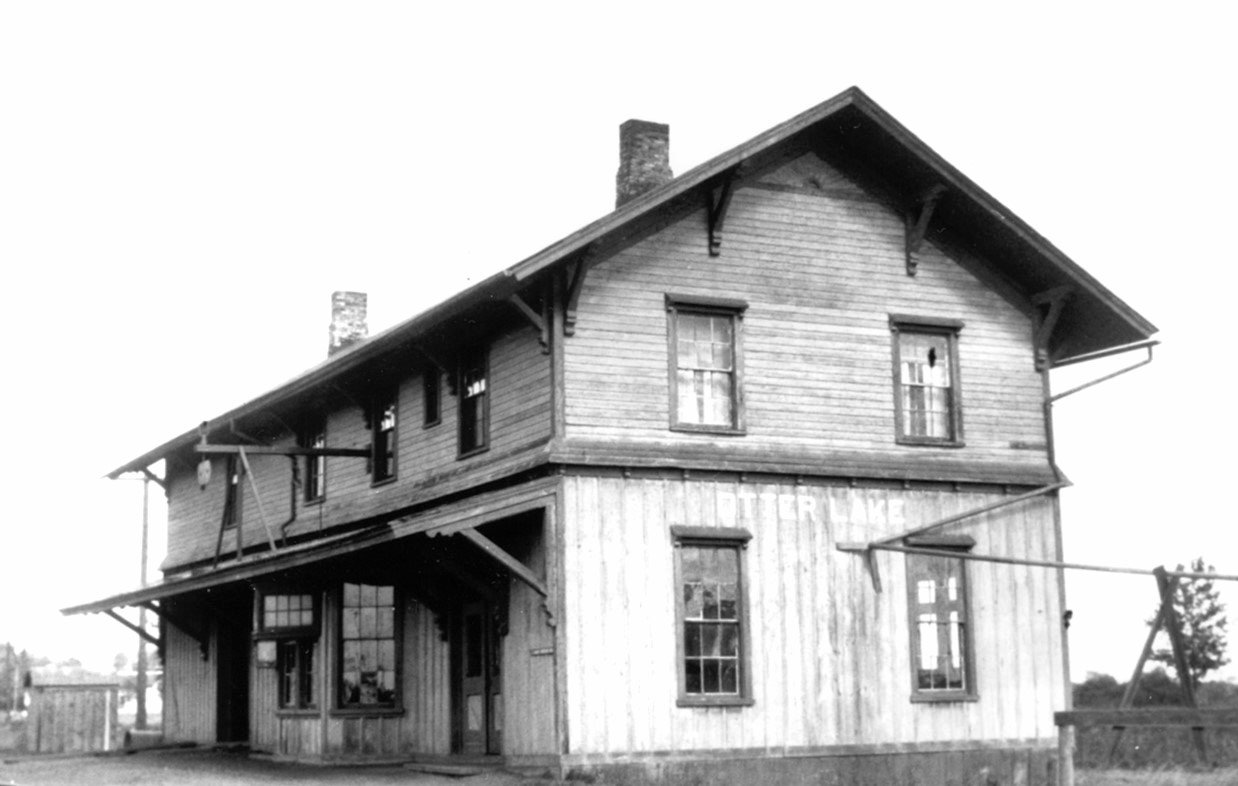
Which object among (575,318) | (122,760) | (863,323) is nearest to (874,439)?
(863,323)

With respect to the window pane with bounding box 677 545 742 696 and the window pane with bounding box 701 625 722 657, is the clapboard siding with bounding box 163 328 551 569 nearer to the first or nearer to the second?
the window pane with bounding box 677 545 742 696

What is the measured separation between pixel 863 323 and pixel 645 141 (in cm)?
379

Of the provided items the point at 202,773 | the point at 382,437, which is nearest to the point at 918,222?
the point at 382,437

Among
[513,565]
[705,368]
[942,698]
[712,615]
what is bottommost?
[942,698]

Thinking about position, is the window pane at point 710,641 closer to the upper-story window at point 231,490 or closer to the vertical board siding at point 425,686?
the vertical board siding at point 425,686

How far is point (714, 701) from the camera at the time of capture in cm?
1923

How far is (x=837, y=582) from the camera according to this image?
66.7 ft

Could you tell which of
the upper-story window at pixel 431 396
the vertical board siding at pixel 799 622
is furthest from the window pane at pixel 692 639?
the upper-story window at pixel 431 396

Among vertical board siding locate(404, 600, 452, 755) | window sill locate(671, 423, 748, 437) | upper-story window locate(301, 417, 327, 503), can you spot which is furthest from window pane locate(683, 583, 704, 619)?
upper-story window locate(301, 417, 327, 503)

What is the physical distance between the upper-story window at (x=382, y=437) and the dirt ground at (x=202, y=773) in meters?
4.20

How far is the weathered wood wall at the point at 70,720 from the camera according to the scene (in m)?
29.9

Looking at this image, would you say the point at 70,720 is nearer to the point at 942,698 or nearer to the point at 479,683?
the point at 479,683

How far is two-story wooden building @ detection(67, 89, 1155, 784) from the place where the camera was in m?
19.1

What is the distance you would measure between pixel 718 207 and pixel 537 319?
108 inches
